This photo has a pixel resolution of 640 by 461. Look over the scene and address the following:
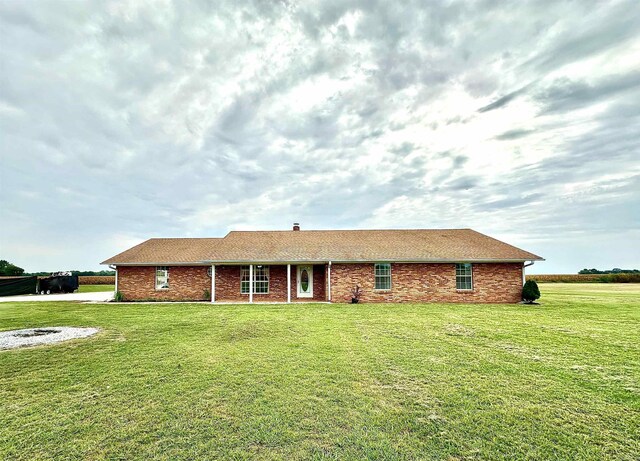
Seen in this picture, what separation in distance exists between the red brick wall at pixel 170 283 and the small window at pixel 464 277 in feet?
48.6

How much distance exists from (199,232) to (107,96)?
13.5 m

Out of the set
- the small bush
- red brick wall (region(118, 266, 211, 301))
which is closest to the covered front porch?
red brick wall (region(118, 266, 211, 301))

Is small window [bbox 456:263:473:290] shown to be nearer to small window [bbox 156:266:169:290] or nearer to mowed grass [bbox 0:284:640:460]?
mowed grass [bbox 0:284:640:460]

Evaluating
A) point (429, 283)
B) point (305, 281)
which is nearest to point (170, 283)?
point (305, 281)

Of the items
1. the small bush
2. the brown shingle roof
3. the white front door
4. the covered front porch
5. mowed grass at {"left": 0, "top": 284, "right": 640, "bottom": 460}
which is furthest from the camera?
the white front door

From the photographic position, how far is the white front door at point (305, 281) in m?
18.9

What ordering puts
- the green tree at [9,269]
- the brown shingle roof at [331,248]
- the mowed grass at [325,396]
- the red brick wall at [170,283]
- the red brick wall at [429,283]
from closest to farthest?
the mowed grass at [325,396] → the red brick wall at [429,283] → the brown shingle roof at [331,248] → the red brick wall at [170,283] → the green tree at [9,269]

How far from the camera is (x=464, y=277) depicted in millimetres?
17656

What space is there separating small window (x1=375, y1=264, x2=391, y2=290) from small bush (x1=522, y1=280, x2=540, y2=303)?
7.26 meters

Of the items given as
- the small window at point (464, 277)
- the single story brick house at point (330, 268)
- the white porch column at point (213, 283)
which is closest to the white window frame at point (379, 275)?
the single story brick house at point (330, 268)

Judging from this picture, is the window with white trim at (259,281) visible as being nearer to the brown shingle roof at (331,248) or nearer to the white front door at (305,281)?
the brown shingle roof at (331,248)

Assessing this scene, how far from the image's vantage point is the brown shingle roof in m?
17.5

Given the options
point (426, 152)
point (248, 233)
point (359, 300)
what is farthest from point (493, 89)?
point (248, 233)

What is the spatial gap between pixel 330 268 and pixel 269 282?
157 inches
